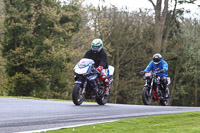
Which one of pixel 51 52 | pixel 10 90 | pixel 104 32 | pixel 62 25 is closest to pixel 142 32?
pixel 104 32

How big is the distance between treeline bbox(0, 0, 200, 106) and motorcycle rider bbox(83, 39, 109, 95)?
51.1ft

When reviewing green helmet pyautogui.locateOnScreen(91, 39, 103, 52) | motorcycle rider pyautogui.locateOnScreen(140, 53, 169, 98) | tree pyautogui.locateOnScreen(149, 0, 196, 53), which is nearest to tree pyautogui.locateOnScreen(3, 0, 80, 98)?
tree pyautogui.locateOnScreen(149, 0, 196, 53)

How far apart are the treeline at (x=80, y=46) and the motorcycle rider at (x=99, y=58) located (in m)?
15.6

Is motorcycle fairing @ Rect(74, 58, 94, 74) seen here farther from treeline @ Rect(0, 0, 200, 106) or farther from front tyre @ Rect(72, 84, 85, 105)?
treeline @ Rect(0, 0, 200, 106)

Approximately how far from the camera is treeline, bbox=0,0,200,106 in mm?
27984

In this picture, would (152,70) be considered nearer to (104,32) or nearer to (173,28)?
(104,32)

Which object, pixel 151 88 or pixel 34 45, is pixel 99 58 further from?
pixel 34 45

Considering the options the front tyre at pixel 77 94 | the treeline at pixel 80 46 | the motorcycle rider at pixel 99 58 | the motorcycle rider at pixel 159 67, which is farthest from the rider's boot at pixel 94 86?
the treeline at pixel 80 46

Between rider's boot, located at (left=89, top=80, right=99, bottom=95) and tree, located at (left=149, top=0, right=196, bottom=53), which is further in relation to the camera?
tree, located at (left=149, top=0, right=196, bottom=53)

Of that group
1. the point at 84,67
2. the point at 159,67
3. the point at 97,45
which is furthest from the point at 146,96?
the point at 84,67

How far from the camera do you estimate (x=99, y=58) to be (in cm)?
1240

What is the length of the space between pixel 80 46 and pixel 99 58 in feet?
66.0

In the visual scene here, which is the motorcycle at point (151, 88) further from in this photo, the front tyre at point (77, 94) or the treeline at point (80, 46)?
the treeline at point (80, 46)

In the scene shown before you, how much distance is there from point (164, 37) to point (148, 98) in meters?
26.6
